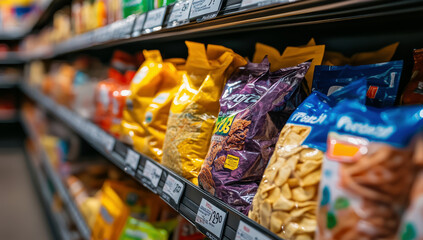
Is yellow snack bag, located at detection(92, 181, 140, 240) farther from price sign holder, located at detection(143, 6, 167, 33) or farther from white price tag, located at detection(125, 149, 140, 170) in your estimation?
price sign holder, located at detection(143, 6, 167, 33)

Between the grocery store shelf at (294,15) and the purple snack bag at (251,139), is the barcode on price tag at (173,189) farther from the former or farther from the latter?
the grocery store shelf at (294,15)

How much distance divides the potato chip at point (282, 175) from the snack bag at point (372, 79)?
0.86 ft

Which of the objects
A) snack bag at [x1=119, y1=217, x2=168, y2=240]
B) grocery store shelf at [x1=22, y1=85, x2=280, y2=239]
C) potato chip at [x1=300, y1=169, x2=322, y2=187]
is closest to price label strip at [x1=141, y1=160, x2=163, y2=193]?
grocery store shelf at [x1=22, y1=85, x2=280, y2=239]

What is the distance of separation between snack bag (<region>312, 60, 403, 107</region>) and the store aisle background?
9.81 ft

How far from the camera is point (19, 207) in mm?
3707

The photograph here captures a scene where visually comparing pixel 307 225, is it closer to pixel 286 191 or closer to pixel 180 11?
pixel 286 191

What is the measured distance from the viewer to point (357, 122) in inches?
21.0

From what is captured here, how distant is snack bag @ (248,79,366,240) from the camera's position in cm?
62

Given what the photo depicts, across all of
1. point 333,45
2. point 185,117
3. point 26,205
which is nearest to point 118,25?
point 185,117

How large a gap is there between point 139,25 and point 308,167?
33.4 inches

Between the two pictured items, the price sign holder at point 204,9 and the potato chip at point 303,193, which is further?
the price sign holder at point 204,9

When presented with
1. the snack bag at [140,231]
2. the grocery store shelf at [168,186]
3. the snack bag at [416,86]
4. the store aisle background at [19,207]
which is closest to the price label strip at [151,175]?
the grocery store shelf at [168,186]

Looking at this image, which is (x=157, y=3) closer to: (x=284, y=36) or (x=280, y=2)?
(x=284, y=36)

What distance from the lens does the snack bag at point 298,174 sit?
624 mm
